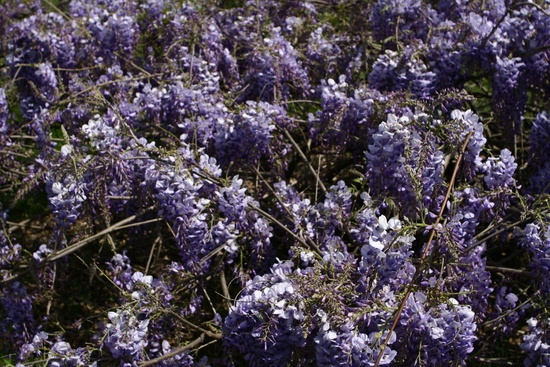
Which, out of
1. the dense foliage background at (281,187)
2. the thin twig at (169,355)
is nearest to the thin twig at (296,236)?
the dense foliage background at (281,187)

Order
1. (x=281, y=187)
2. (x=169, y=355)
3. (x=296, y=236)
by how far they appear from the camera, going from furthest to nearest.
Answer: (x=281, y=187) → (x=296, y=236) → (x=169, y=355)

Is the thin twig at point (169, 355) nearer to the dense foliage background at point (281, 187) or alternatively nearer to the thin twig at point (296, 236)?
the dense foliage background at point (281, 187)

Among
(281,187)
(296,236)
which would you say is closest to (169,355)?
→ (296,236)

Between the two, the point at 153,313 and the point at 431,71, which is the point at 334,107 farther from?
the point at 153,313

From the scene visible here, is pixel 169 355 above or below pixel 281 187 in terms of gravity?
below

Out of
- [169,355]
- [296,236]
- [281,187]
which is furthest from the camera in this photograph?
[281,187]

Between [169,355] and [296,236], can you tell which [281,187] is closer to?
[296,236]

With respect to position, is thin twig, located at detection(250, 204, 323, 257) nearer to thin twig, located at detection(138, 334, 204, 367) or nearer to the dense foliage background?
the dense foliage background

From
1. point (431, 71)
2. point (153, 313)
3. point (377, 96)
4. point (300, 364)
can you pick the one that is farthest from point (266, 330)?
point (431, 71)

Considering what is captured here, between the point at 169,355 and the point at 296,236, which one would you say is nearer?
the point at 169,355
